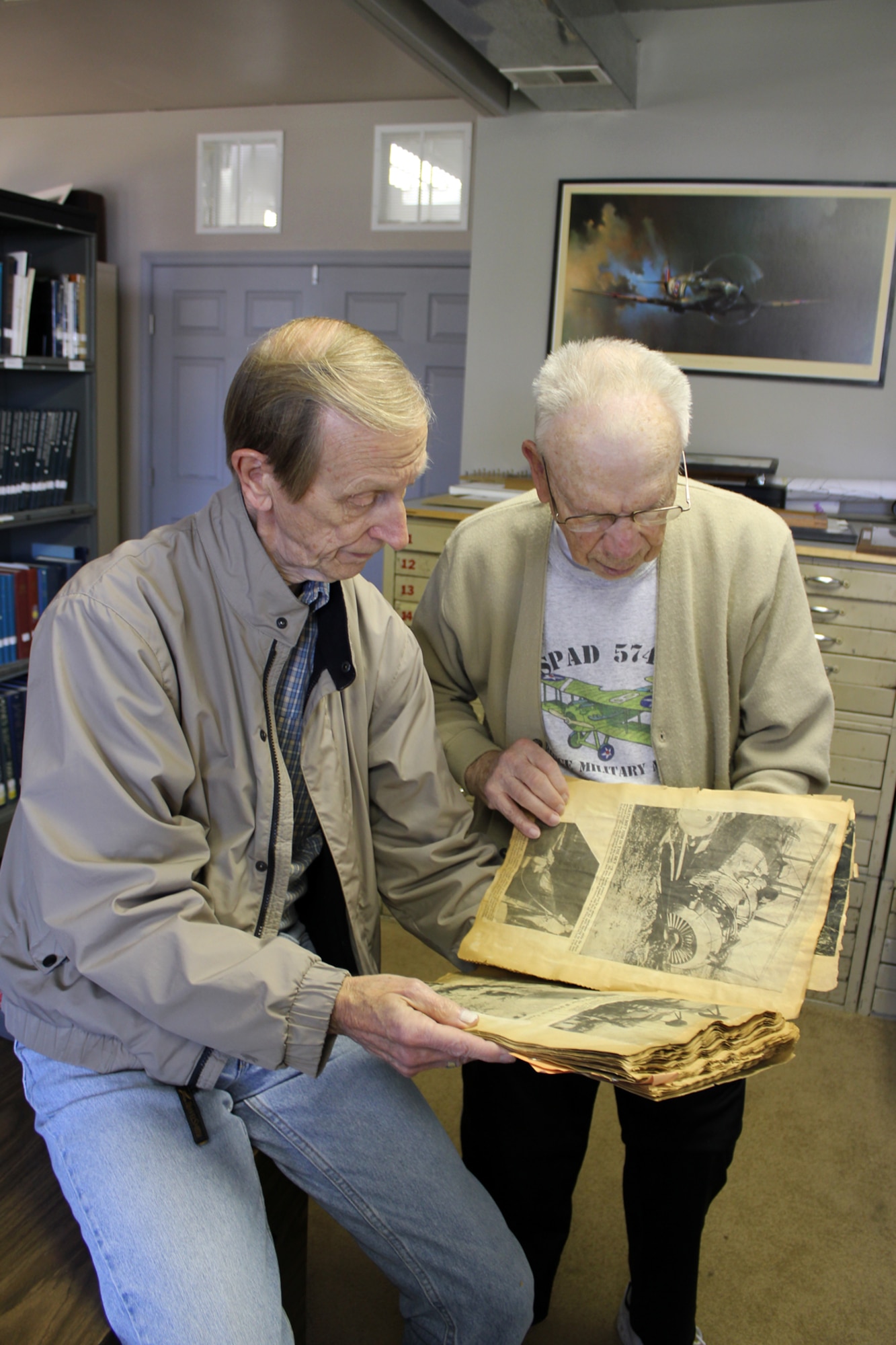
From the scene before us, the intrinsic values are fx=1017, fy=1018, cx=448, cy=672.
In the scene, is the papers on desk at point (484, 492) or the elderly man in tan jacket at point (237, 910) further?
the papers on desk at point (484, 492)

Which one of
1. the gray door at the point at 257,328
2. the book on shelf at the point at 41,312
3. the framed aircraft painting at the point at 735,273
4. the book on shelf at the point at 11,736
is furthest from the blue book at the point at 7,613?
the gray door at the point at 257,328

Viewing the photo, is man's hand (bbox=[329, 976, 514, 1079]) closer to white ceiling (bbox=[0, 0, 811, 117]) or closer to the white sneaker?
the white sneaker

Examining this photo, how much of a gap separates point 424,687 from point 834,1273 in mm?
1380

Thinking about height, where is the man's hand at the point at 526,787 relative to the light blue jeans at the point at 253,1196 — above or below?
above

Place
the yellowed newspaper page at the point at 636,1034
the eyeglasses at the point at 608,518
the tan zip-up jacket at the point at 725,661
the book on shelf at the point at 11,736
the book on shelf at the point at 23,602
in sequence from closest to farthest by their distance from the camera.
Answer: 1. the yellowed newspaper page at the point at 636,1034
2. the eyeglasses at the point at 608,518
3. the tan zip-up jacket at the point at 725,661
4. the book on shelf at the point at 11,736
5. the book on shelf at the point at 23,602

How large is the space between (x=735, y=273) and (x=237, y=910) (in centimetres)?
263

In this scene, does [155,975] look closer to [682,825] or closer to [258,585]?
[258,585]

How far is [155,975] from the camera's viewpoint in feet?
3.39

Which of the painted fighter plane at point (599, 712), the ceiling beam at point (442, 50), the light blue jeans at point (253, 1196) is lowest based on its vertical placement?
the light blue jeans at point (253, 1196)

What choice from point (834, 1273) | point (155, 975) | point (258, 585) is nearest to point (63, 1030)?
point (155, 975)

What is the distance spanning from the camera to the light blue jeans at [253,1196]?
1.00 meters

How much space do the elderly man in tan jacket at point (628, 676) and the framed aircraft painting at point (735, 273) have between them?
1788mm

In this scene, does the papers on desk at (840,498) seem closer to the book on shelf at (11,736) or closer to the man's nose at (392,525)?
the man's nose at (392,525)

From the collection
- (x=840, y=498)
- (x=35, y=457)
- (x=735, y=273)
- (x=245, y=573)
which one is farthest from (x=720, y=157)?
(x=245, y=573)
